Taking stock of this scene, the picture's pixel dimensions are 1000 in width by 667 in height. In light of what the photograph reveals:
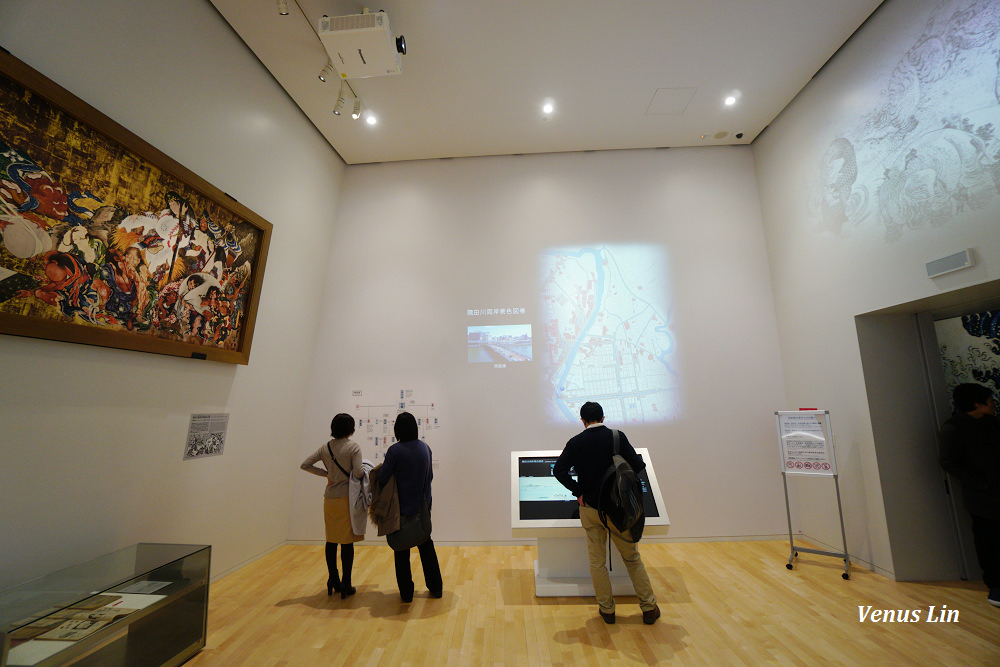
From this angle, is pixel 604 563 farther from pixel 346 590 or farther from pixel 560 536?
pixel 346 590

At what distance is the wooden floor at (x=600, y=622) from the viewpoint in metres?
2.25

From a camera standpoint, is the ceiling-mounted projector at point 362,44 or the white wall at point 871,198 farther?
the ceiling-mounted projector at point 362,44

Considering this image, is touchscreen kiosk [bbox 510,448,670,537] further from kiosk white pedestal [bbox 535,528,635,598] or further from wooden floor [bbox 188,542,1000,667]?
wooden floor [bbox 188,542,1000,667]

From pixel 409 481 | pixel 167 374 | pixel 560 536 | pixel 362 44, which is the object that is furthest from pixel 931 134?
pixel 167 374

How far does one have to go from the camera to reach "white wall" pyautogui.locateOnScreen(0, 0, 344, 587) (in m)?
2.12

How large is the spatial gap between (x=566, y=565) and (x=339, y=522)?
183cm

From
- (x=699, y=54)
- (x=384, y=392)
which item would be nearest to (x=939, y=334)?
(x=699, y=54)

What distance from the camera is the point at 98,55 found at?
95.7 inches

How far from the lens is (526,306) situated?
187 inches

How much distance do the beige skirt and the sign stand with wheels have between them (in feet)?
12.3

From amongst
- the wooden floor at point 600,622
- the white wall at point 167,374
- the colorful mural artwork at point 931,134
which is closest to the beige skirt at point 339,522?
the wooden floor at point 600,622

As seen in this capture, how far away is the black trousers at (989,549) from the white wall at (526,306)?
4.83 feet

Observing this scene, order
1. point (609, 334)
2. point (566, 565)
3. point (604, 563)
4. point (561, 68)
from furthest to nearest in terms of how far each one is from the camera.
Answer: point (609, 334)
point (561, 68)
point (566, 565)
point (604, 563)

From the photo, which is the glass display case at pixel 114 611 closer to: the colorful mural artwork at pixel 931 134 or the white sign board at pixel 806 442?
the white sign board at pixel 806 442
